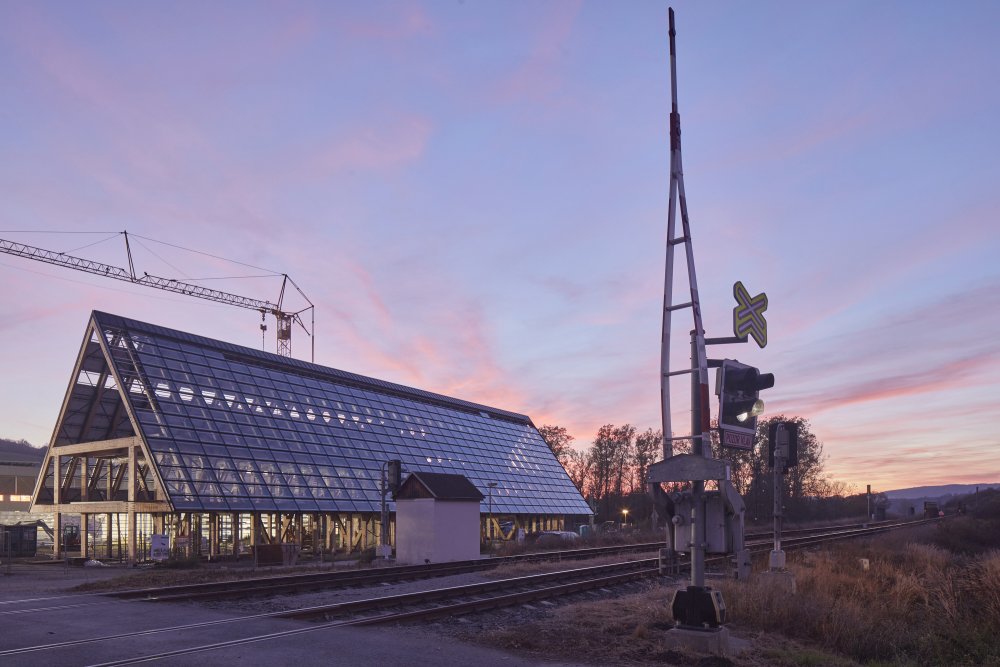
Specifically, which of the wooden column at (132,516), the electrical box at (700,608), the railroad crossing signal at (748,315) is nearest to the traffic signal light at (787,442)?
the electrical box at (700,608)

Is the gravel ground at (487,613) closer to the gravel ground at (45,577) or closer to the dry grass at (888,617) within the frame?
the gravel ground at (45,577)

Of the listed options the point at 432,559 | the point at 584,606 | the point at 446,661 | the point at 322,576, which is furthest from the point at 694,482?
the point at 432,559

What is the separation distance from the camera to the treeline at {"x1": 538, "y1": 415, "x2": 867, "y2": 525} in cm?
9294

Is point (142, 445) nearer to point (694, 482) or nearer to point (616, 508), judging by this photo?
point (694, 482)

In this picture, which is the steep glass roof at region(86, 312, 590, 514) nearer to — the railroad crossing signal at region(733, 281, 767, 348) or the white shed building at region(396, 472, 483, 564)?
the white shed building at region(396, 472, 483, 564)

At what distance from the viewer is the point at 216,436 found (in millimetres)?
37781

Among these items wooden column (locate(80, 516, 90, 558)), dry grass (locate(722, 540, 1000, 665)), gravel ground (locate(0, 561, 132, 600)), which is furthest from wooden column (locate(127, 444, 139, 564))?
dry grass (locate(722, 540, 1000, 665))

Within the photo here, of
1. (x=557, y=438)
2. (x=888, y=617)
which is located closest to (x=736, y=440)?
(x=888, y=617)

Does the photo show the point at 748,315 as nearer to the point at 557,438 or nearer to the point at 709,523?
the point at 709,523

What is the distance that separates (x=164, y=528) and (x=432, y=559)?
13391mm

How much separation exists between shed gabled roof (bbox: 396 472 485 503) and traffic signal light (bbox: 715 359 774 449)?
2382 cm

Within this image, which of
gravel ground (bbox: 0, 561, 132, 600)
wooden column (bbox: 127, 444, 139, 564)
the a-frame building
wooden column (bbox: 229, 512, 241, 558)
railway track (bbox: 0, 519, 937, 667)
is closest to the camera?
railway track (bbox: 0, 519, 937, 667)

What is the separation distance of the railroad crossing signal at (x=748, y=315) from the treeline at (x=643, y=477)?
273 ft

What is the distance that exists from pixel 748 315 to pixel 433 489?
2448cm
